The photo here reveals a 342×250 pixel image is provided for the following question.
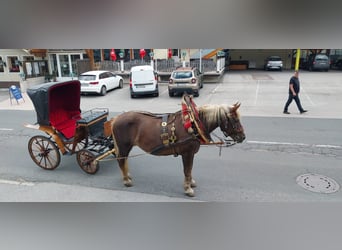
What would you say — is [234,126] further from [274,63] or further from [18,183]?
[274,63]

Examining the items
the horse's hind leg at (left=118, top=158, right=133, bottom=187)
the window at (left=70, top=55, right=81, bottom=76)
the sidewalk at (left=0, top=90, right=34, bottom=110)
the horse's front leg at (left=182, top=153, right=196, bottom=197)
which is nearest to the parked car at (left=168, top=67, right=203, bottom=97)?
the sidewalk at (left=0, top=90, right=34, bottom=110)

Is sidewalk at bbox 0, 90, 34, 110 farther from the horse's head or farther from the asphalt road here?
the horse's head

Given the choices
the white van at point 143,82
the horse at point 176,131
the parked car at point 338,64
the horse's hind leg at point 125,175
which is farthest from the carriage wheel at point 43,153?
the parked car at point 338,64

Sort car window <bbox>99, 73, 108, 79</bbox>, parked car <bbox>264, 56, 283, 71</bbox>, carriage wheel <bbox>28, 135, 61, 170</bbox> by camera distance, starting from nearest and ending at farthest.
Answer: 1. carriage wheel <bbox>28, 135, 61, 170</bbox>
2. car window <bbox>99, 73, 108, 79</bbox>
3. parked car <bbox>264, 56, 283, 71</bbox>

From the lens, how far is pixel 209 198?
438 cm

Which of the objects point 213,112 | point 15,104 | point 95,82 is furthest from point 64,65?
point 213,112

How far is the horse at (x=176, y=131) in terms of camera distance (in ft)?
13.0

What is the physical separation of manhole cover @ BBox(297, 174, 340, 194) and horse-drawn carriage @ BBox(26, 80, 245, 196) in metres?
1.85

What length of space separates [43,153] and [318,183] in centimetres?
584

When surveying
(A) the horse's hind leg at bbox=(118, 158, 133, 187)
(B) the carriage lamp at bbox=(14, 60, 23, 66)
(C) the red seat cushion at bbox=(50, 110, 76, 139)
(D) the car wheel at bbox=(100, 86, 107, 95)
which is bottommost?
(A) the horse's hind leg at bbox=(118, 158, 133, 187)

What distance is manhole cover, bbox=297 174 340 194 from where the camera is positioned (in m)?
4.52

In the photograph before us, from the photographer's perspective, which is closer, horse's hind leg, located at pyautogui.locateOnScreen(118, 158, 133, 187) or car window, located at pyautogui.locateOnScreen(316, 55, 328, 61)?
horse's hind leg, located at pyautogui.locateOnScreen(118, 158, 133, 187)
